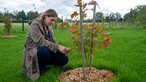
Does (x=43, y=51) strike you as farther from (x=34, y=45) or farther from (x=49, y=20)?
(x=49, y=20)

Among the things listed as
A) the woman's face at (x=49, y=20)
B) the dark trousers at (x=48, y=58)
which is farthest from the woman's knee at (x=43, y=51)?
the woman's face at (x=49, y=20)

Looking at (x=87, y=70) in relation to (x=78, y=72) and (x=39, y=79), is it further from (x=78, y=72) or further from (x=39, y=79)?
(x=39, y=79)

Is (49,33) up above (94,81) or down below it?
above

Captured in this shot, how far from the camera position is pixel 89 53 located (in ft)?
15.5

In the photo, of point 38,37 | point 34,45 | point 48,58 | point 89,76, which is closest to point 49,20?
point 38,37

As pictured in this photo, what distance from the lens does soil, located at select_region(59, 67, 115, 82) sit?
4.65 meters

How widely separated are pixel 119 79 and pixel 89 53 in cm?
69

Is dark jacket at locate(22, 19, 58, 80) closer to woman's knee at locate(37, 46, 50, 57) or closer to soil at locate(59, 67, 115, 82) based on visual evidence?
woman's knee at locate(37, 46, 50, 57)

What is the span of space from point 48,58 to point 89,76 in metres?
0.89

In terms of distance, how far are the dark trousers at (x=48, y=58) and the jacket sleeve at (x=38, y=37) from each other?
148 mm

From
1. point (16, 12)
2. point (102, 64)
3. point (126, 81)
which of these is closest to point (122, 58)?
point (102, 64)

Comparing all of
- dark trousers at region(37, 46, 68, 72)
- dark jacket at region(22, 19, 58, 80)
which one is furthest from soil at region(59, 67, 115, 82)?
dark jacket at region(22, 19, 58, 80)

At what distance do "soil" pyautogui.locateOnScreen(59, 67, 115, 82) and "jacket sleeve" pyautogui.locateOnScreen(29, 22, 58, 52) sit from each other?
21.6 inches

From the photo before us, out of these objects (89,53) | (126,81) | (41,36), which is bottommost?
(126,81)
